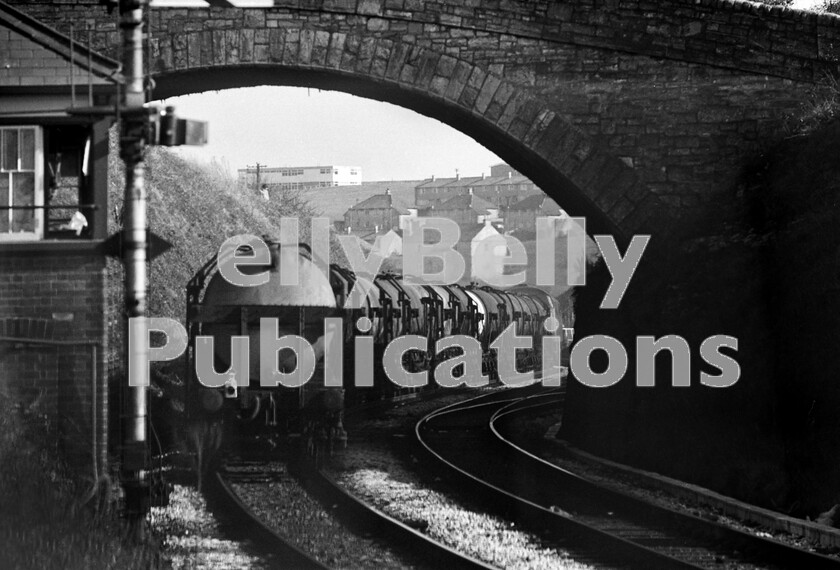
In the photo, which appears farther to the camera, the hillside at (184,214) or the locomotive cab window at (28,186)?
the hillside at (184,214)

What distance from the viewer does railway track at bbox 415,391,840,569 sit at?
9.83 meters

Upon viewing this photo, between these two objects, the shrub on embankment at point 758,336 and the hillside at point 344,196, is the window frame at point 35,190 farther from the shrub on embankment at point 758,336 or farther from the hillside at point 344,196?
the hillside at point 344,196

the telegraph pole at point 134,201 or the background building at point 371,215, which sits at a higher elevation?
the background building at point 371,215

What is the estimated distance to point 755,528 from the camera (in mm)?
11445

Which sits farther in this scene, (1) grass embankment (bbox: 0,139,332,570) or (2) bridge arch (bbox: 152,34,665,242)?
(2) bridge arch (bbox: 152,34,665,242)

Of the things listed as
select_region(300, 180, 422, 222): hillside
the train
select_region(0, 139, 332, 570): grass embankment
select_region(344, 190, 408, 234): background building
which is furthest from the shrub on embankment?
select_region(344, 190, 408, 234): background building

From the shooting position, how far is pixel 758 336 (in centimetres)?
1356

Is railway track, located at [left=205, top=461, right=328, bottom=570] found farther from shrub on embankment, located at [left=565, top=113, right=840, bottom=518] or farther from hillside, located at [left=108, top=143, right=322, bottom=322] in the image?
hillside, located at [left=108, top=143, right=322, bottom=322]

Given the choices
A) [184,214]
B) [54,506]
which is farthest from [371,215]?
[54,506]

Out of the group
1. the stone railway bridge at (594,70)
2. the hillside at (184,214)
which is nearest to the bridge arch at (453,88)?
the stone railway bridge at (594,70)

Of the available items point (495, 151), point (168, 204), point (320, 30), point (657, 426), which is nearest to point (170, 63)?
point (320, 30)

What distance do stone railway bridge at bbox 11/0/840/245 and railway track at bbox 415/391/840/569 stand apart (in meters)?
4.06

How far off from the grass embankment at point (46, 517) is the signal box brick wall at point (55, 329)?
0.30m

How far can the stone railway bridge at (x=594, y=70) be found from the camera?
16.4 metres
